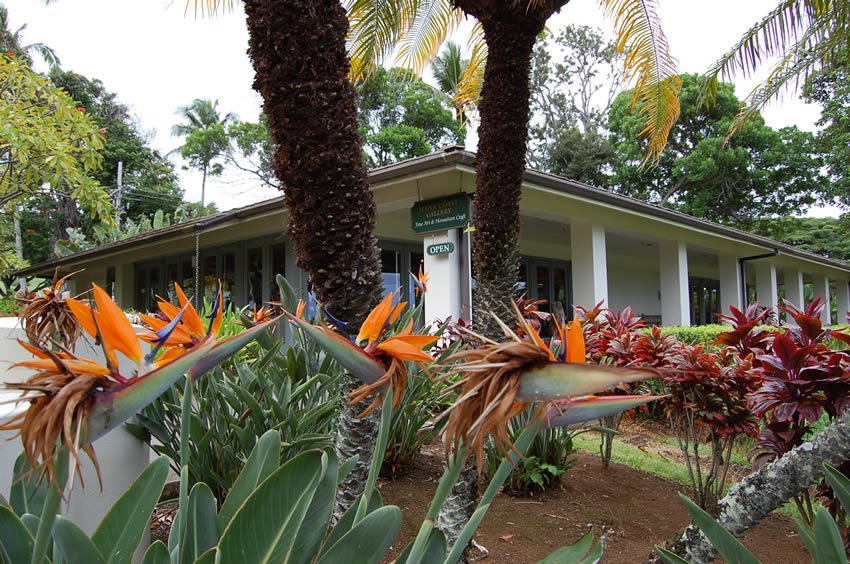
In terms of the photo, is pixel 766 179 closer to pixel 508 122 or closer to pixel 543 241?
pixel 543 241

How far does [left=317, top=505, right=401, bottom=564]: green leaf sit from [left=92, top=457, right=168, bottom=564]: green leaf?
1.30 ft

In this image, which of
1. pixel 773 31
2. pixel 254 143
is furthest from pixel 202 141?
pixel 773 31

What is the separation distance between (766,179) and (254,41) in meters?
28.4

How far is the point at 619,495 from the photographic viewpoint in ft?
13.6

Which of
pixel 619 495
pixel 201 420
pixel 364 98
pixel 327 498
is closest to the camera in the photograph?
pixel 327 498

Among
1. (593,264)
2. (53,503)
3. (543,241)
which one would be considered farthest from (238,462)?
(543,241)

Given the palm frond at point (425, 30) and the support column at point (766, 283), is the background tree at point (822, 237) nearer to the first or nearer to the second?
the support column at point (766, 283)

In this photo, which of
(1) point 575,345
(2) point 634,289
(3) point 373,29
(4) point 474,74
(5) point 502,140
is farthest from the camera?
(2) point 634,289

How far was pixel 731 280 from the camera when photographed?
664 inches

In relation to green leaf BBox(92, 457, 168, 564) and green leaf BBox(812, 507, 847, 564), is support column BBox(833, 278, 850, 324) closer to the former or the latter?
green leaf BBox(812, 507, 847, 564)

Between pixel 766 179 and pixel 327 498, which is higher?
pixel 766 179

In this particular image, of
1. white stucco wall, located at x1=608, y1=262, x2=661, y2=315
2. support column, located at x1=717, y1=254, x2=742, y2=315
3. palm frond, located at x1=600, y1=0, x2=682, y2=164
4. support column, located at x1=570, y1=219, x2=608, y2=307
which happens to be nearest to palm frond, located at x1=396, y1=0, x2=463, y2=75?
palm frond, located at x1=600, y1=0, x2=682, y2=164

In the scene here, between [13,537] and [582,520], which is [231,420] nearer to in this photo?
[13,537]

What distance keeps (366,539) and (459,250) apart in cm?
757
